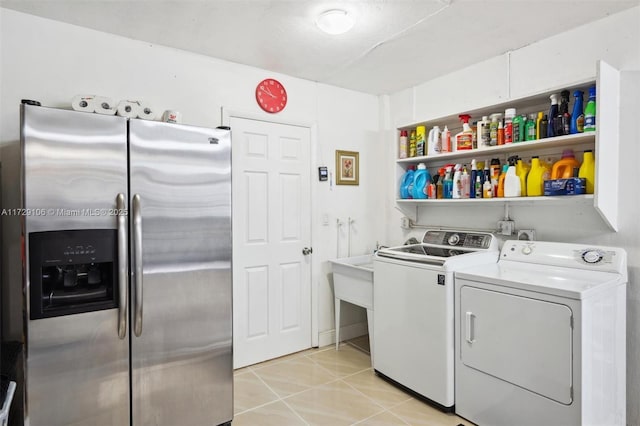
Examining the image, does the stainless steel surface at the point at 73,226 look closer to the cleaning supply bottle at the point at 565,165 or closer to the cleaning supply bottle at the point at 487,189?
the cleaning supply bottle at the point at 487,189

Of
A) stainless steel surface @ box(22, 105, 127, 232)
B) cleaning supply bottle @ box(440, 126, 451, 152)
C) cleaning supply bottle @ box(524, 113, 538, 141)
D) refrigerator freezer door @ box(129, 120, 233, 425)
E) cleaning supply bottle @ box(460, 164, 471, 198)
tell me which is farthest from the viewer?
cleaning supply bottle @ box(440, 126, 451, 152)

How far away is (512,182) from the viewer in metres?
2.38

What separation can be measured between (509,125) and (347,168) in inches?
56.9

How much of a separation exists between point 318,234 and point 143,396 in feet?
5.96

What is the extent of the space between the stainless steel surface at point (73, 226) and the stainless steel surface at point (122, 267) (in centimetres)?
3

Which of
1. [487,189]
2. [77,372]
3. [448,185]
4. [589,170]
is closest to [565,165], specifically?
[589,170]

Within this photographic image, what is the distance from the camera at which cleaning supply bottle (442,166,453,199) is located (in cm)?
282

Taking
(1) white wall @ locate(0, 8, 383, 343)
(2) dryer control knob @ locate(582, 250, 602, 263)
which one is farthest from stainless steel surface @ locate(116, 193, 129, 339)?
(2) dryer control knob @ locate(582, 250, 602, 263)

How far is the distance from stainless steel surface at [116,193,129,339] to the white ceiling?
1.14 meters

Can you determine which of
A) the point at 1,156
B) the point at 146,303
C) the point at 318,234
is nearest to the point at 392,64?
the point at 318,234

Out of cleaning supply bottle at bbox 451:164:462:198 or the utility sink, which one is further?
the utility sink

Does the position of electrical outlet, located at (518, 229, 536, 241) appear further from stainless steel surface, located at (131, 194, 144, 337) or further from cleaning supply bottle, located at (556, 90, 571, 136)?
stainless steel surface, located at (131, 194, 144, 337)

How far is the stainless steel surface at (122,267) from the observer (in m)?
1.77

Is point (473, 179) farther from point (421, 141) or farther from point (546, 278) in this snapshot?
point (546, 278)
